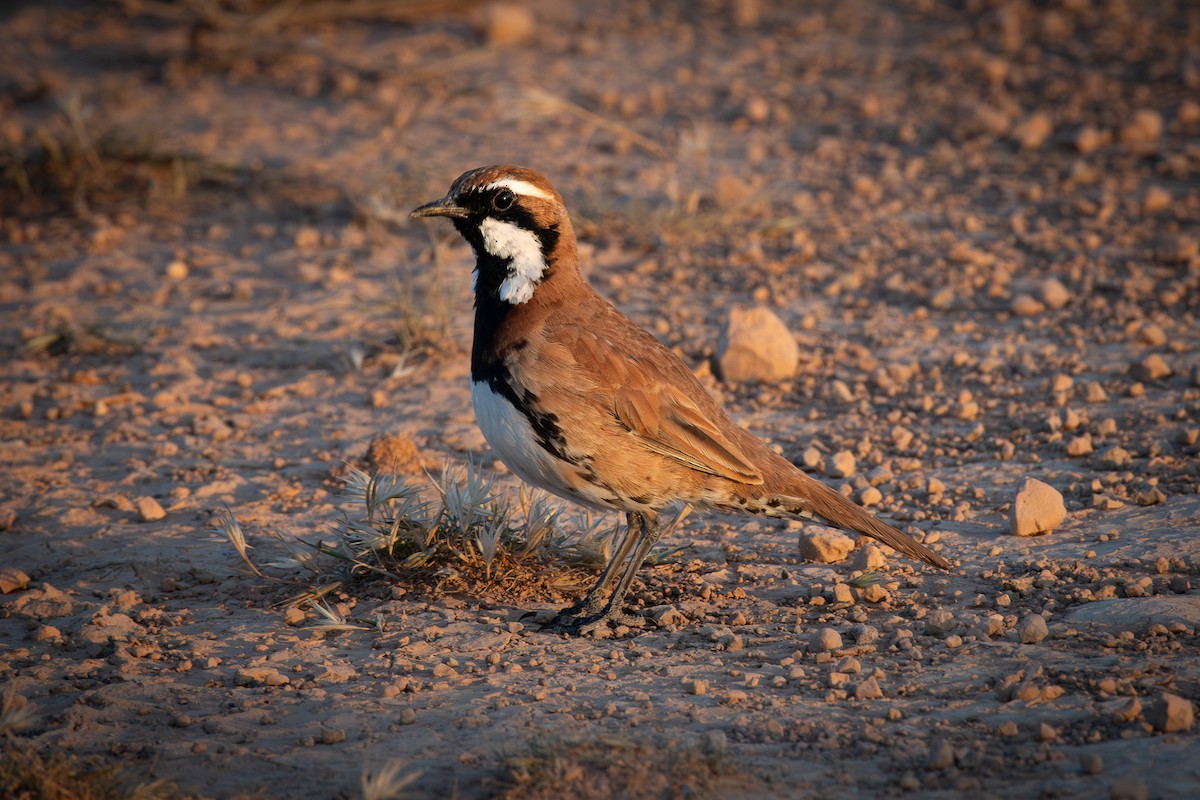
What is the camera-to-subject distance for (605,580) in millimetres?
5383

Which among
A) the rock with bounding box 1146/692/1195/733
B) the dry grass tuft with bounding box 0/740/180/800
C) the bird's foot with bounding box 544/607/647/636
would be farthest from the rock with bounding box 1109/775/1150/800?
the dry grass tuft with bounding box 0/740/180/800

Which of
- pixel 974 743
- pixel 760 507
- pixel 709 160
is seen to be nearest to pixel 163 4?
pixel 709 160

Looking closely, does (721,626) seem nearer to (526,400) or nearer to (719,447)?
(719,447)

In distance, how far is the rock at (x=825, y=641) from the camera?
4.83 m

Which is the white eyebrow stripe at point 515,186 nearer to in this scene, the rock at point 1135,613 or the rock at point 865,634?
the rock at point 865,634

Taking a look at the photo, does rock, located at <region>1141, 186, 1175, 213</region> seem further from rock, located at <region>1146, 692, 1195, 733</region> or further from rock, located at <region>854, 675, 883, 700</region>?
rock, located at <region>854, 675, 883, 700</region>

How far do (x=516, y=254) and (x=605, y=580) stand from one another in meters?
1.49

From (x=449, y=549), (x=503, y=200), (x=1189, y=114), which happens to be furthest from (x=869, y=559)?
(x=1189, y=114)

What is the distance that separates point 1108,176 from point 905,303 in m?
2.73

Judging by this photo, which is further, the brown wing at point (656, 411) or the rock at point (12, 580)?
the rock at point (12, 580)

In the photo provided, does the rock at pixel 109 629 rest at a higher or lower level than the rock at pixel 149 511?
lower

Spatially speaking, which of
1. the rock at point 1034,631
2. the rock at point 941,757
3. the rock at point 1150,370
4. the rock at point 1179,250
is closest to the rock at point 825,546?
the rock at point 1034,631

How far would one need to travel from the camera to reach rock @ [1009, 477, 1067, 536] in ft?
18.9

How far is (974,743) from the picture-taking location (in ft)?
13.6
